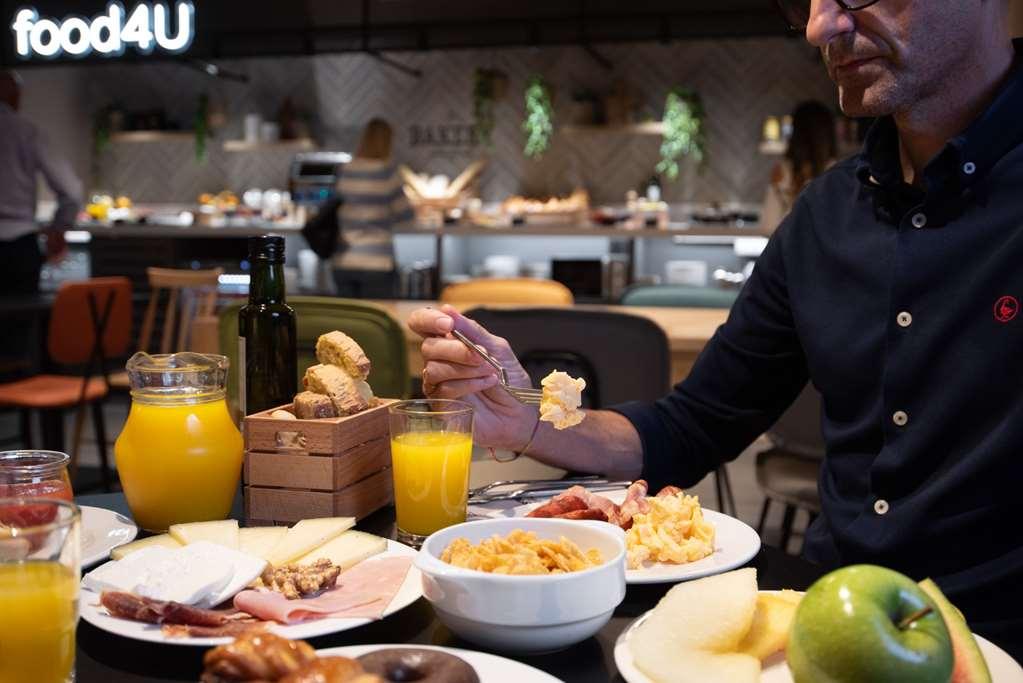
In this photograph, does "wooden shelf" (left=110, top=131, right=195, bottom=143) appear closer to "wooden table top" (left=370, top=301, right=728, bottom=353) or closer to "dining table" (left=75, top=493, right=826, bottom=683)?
"wooden table top" (left=370, top=301, right=728, bottom=353)

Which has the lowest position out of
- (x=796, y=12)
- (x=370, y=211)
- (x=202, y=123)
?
(x=370, y=211)

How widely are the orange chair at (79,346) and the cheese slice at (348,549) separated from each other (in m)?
3.68

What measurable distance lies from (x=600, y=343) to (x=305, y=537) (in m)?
1.92

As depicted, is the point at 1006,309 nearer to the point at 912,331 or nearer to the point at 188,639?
the point at 912,331

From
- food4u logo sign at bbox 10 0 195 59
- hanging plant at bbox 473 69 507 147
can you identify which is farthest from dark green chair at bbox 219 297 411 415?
hanging plant at bbox 473 69 507 147

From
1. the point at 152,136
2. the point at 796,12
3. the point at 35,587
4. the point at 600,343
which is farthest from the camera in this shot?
the point at 152,136

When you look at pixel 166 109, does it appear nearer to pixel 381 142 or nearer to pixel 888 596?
pixel 381 142

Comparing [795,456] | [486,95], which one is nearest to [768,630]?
[795,456]

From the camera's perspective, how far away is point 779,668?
926 mm

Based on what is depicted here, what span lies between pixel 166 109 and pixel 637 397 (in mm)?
9268

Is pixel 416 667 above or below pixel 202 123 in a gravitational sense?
below

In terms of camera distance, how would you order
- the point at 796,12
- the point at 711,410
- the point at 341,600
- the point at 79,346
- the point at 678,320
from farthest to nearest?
the point at 79,346
the point at 678,320
the point at 711,410
the point at 796,12
the point at 341,600

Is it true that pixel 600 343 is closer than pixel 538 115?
Yes

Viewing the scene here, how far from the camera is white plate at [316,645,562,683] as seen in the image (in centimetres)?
86
